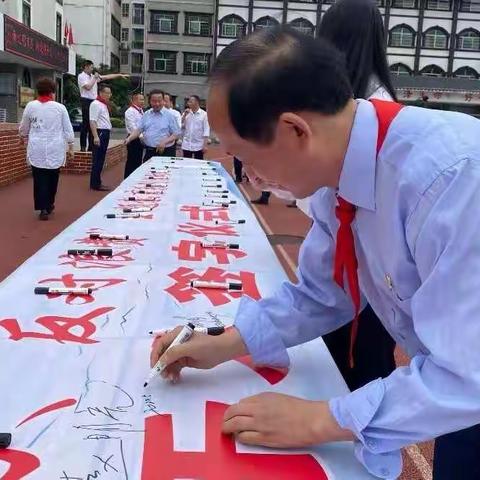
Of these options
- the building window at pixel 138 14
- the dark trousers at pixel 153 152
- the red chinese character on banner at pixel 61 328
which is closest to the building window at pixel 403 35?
the building window at pixel 138 14

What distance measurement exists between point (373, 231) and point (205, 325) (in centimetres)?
71

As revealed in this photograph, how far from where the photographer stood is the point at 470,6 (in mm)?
35469

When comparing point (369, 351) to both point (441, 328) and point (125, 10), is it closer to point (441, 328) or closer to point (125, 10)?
point (441, 328)

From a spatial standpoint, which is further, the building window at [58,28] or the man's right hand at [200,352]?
the building window at [58,28]

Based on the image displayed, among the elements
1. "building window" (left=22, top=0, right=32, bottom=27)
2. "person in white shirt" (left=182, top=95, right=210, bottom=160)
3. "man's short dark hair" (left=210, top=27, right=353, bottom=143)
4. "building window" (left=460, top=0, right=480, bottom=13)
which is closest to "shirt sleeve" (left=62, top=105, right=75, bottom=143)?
"person in white shirt" (left=182, top=95, right=210, bottom=160)

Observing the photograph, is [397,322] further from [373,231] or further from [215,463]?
[215,463]

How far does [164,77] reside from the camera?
37438 millimetres

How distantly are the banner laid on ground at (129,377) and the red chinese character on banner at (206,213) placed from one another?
767 millimetres

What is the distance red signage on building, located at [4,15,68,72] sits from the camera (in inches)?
703

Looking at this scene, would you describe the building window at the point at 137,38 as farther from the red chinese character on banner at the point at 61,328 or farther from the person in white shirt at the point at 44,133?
the red chinese character on banner at the point at 61,328

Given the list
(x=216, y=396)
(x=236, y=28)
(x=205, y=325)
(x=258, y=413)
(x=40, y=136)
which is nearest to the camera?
(x=258, y=413)

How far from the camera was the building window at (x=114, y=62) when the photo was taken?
3745 centimetres

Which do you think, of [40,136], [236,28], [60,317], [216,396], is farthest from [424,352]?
[236,28]

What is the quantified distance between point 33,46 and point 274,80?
21039 millimetres
